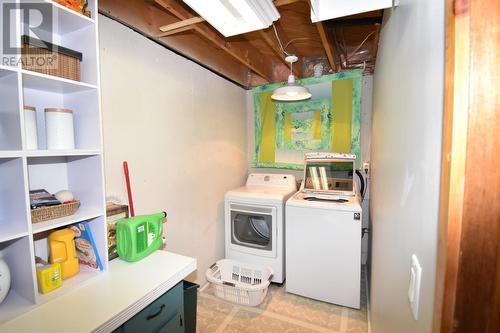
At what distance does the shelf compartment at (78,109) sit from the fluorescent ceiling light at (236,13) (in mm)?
771

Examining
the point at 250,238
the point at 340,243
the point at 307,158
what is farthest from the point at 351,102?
the point at 250,238

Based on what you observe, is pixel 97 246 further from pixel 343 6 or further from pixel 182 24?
pixel 343 6

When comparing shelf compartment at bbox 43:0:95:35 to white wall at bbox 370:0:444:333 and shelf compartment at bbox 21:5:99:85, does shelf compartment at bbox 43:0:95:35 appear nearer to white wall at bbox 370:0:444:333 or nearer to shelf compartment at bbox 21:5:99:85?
shelf compartment at bbox 21:5:99:85

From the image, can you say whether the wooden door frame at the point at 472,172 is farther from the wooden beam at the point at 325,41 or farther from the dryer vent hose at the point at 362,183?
the dryer vent hose at the point at 362,183

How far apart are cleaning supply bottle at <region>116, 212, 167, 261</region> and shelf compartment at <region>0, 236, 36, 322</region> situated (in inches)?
17.7

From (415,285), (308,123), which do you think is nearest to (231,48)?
(308,123)

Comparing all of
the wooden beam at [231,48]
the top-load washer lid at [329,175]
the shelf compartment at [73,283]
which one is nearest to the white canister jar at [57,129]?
the shelf compartment at [73,283]

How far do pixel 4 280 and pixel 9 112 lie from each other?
2.32 feet

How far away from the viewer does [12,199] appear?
3.46ft

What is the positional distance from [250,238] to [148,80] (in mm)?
1896

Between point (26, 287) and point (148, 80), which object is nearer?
point (26, 287)

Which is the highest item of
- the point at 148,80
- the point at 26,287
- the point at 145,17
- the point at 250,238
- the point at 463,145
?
the point at 145,17

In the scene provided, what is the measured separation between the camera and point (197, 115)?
96.6 inches

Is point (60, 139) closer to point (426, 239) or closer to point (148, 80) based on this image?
point (148, 80)
